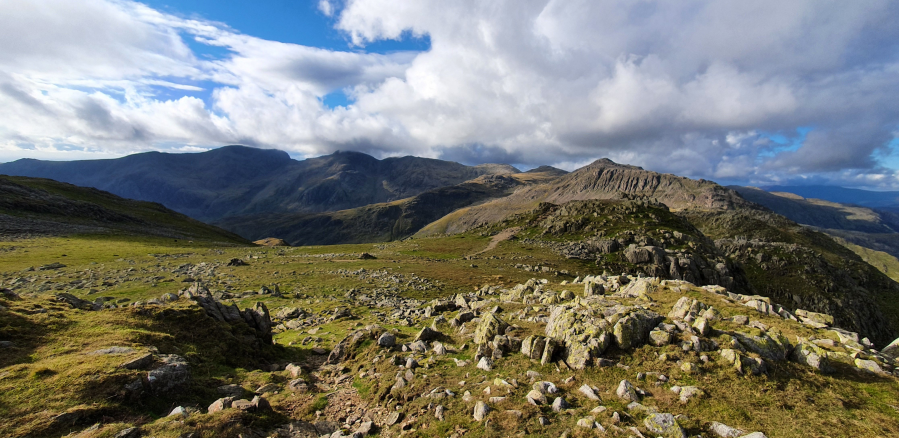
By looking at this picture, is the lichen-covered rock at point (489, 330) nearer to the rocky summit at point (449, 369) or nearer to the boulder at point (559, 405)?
the rocky summit at point (449, 369)

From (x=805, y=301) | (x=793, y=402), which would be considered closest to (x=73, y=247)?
(x=793, y=402)

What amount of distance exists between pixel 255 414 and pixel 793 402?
1963 centimetres

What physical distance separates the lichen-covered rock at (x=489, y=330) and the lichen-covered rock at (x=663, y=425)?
855 cm

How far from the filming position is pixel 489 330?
19.1 metres

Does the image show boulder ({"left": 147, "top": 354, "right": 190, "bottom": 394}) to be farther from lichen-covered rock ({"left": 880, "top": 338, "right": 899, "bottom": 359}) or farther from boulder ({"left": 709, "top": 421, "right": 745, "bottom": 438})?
lichen-covered rock ({"left": 880, "top": 338, "right": 899, "bottom": 359})

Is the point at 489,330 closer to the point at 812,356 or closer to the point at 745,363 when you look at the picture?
the point at 745,363

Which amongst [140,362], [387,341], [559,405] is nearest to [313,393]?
[387,341]

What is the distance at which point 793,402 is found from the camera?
11906mm

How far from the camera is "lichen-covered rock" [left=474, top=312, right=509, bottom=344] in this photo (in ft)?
61.7

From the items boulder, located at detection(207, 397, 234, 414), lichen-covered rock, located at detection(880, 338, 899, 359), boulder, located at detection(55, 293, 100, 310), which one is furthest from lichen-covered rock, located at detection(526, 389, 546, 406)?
boulder, located at detection(55, 293, 100, 310)

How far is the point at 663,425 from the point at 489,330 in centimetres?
938

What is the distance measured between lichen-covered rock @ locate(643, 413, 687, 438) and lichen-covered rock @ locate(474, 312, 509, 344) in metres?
8.55

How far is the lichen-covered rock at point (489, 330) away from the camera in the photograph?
1880cm

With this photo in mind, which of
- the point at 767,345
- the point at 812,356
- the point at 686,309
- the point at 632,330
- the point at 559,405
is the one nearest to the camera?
the point at 559,405
